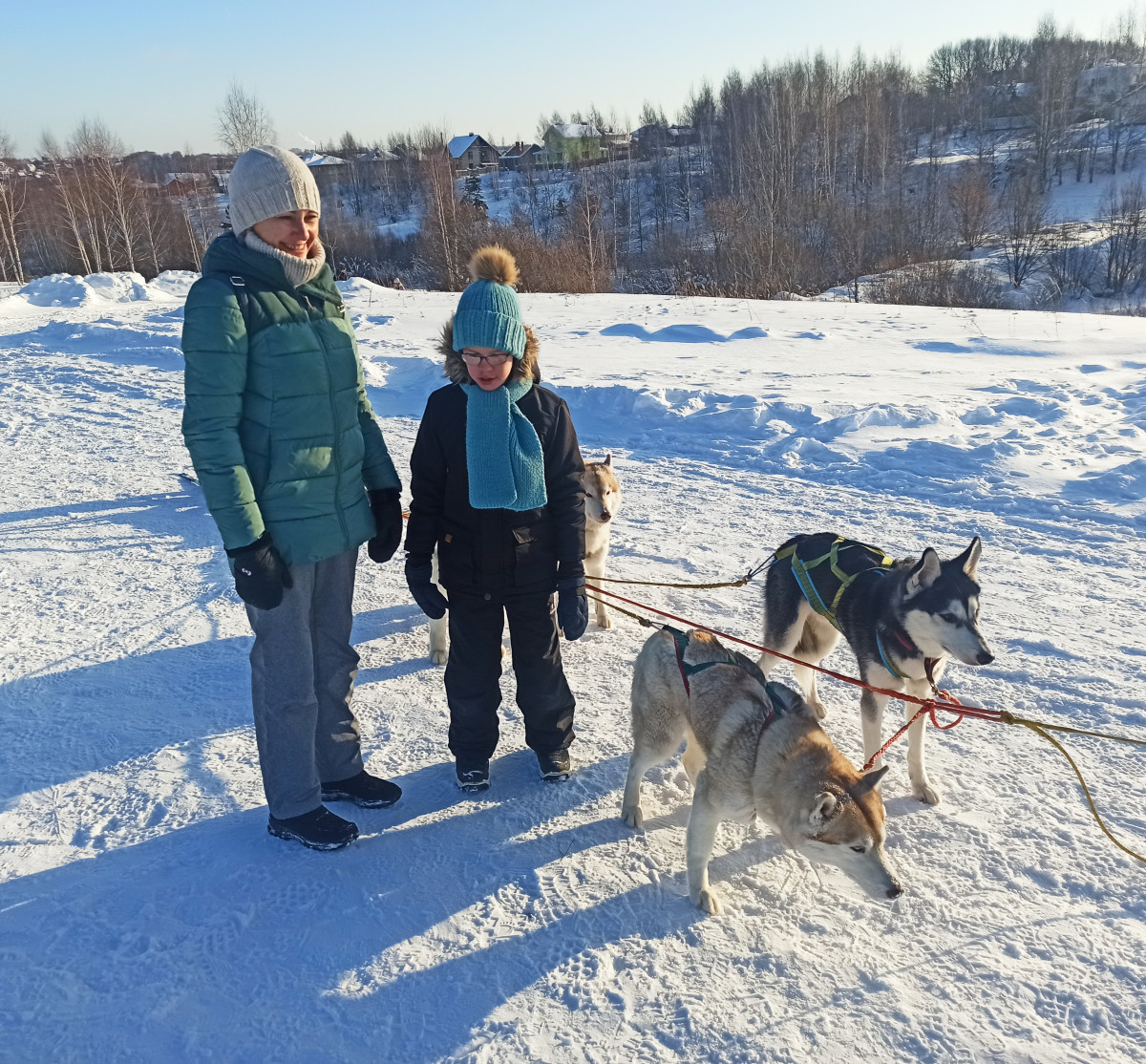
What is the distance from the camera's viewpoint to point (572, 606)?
3.08 m

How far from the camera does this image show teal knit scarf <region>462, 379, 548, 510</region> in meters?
2.84

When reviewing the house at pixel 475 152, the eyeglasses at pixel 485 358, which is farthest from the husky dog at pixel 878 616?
the house at pixel 475 152

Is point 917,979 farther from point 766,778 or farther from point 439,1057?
point 439,1057

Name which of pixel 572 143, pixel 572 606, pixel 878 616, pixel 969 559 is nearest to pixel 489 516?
pixel 572 606

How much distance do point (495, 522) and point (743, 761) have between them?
1246 millimetres

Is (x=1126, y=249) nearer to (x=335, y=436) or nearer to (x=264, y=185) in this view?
(x=335, y=436)

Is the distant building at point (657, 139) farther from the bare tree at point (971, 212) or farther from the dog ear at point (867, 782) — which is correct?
the dog ear at point (867, 782)

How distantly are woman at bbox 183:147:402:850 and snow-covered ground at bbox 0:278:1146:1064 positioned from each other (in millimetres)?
362

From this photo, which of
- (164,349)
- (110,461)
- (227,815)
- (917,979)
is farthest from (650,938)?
(164,349)

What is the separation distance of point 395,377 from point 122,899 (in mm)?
8593

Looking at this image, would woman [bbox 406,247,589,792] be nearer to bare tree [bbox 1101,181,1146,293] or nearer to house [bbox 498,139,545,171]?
bare tree [bbox 1101,181,1146,293]

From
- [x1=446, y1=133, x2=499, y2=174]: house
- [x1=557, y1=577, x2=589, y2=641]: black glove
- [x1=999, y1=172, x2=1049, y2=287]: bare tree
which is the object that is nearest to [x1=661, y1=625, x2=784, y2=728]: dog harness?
[x1=557, y1=577, x2=589, y2=641]: black glove

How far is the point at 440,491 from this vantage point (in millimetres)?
2996

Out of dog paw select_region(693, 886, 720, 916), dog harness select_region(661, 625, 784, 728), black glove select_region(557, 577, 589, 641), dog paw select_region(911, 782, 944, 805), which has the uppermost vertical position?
black glove select_region(557, 577, 589, 641)
